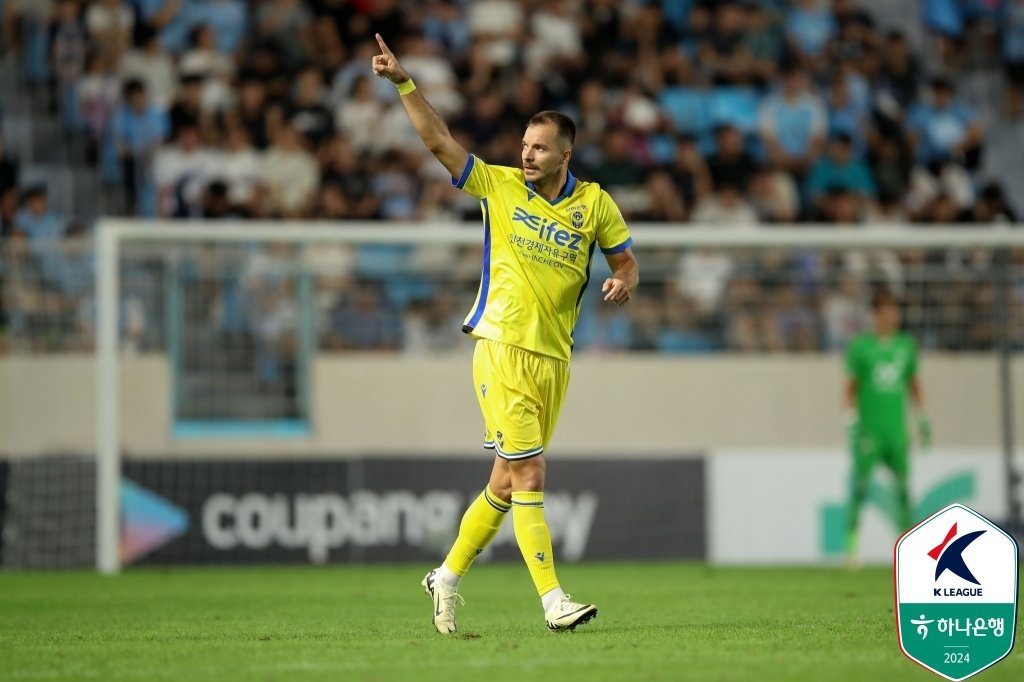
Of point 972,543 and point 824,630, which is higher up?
point 972,543

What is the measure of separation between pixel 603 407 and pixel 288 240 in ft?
10.9

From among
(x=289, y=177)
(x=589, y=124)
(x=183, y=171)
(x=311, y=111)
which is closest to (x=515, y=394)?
(x=289, y=177)

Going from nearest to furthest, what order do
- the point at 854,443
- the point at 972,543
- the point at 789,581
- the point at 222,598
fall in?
the point at 972,543, the point at 222,598, the point at 789,581, the point at 854,443

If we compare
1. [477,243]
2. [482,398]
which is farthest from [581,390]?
[482,398]

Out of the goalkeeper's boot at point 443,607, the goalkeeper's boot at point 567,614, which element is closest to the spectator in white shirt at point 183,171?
the goalkeeper's boot at point 443,607

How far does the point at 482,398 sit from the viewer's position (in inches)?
304

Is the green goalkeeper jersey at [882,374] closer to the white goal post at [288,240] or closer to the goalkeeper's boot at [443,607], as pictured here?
the white goal post at [288,240]

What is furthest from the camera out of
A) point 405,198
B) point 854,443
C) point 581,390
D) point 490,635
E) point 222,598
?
point 405,198

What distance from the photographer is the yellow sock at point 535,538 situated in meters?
7.46

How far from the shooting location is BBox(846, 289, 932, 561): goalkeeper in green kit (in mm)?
14445

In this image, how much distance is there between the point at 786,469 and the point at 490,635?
314 inches

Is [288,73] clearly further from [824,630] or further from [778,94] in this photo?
[824,630]

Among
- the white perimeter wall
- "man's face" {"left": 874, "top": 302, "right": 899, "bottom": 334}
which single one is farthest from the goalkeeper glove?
the white perimeter wall

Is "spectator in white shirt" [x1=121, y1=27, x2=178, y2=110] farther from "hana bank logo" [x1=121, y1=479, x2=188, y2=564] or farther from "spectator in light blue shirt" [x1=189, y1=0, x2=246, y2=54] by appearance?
"hana bank logo" [x1=121, y1=479, x2=188, y2=564]
